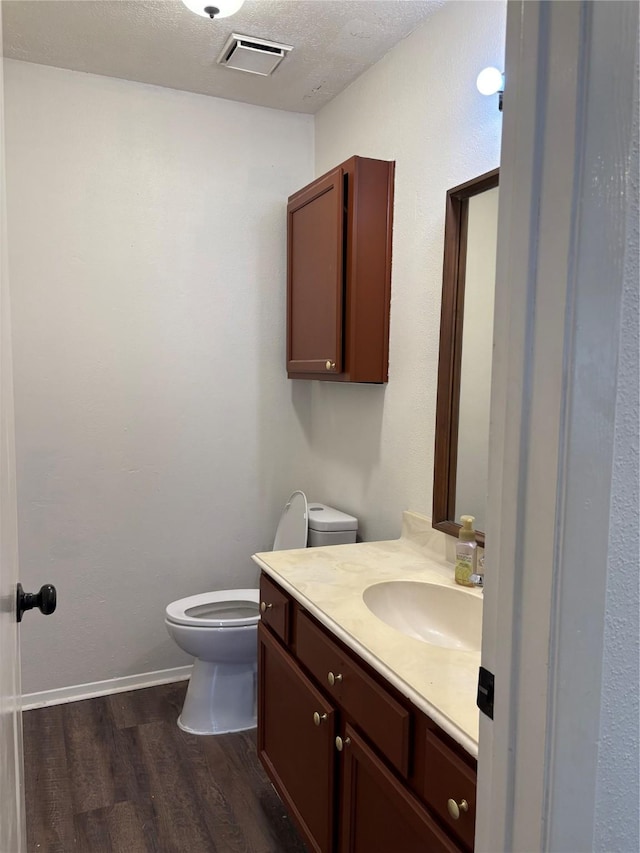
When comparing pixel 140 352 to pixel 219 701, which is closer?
pixel 219 701

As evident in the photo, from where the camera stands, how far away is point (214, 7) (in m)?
1.93

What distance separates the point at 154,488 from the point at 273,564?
1.04 m

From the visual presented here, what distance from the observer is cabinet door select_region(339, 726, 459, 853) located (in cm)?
116

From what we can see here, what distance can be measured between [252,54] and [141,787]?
2.58 metres

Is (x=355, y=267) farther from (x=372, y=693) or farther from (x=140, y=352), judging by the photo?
(x=372, y=693)

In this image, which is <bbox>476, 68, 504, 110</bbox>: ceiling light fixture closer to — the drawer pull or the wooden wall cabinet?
the wooden wall cabinet

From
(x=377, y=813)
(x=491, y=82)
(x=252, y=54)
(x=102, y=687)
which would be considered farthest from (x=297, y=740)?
(x=252, y=54)

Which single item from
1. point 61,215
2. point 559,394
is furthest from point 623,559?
point 61,215

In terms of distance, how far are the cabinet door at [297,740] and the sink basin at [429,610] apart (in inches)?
11.1

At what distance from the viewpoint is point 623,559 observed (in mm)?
719

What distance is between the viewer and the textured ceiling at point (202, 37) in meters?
2.00

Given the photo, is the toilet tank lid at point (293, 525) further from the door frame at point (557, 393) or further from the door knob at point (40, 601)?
the door frame at point (557, 393)

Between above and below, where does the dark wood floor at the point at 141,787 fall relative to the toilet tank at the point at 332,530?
below

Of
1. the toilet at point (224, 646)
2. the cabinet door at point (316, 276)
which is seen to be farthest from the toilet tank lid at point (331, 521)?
the cabinet door at point (316, 276)
